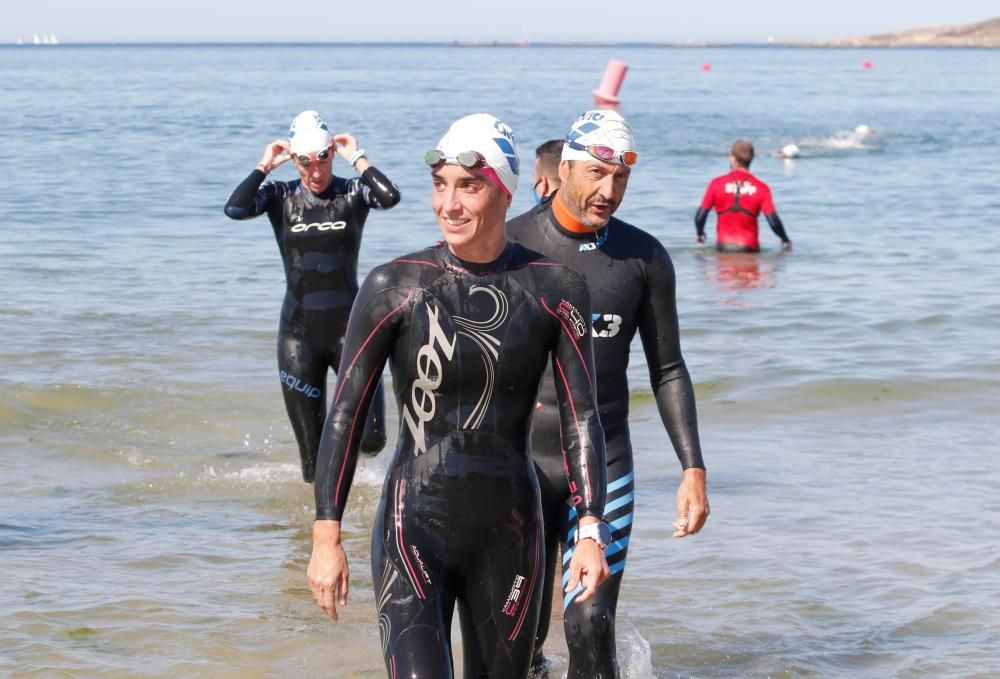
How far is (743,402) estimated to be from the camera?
11367mm

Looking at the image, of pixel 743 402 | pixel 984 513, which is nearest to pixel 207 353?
pixel 743 402

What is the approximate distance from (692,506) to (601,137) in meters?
1.27

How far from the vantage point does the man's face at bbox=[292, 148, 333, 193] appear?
7643 millimetres

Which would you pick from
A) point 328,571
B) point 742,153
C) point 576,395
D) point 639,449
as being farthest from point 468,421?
point 742,153

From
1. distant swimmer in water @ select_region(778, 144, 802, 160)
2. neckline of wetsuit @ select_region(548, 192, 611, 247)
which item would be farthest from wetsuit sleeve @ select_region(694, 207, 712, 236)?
distant swimmer in water @ select_region(778, 144, 802, 160)

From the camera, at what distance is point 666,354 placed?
16.1 ft

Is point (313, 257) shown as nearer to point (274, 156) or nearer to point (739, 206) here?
point (274, 156)

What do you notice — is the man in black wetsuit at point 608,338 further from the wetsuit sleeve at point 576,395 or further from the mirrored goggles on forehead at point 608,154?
the wetsuit sleeve at point 576,395

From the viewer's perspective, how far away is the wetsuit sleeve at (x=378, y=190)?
763cm

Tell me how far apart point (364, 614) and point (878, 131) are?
39587 mm

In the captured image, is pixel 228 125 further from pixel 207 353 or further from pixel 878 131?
pixel 207 353

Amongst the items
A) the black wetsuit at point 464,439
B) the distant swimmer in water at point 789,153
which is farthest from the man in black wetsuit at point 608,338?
the distant swimmer in water at point 789,153

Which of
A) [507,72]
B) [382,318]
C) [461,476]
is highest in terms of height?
[382,318]

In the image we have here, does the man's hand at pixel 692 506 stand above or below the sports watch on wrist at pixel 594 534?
below
